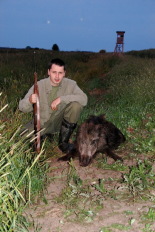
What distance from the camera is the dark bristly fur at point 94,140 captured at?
468cm

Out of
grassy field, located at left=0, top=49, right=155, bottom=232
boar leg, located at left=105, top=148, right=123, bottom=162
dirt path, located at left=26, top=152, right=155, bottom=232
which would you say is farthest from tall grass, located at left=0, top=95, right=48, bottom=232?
boar leg, located at left=105, top=148, right=123, bottom=162

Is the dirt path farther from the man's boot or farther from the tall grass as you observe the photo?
the man's boot

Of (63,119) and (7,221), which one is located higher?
(63,119)

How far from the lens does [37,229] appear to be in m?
3.20

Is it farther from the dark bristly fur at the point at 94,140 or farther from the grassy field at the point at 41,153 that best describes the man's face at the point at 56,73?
the dark bristly fur at the point at 94,140

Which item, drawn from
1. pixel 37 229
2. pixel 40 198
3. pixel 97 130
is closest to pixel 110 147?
pixel 97 130

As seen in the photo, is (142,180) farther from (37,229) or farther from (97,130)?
(37,229)

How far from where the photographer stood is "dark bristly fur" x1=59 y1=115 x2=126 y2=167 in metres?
4.68

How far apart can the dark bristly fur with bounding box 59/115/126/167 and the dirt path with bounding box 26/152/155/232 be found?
46 centimetres

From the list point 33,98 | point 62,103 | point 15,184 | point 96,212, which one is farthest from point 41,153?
point 62,103

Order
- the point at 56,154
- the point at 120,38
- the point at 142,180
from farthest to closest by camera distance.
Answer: the point at 120,38 → the point at 56,154 → the point at 142,180

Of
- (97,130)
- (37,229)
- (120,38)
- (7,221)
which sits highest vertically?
(120,38)

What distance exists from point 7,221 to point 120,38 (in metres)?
28.6

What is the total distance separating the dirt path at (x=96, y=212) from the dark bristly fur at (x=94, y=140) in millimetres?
465
